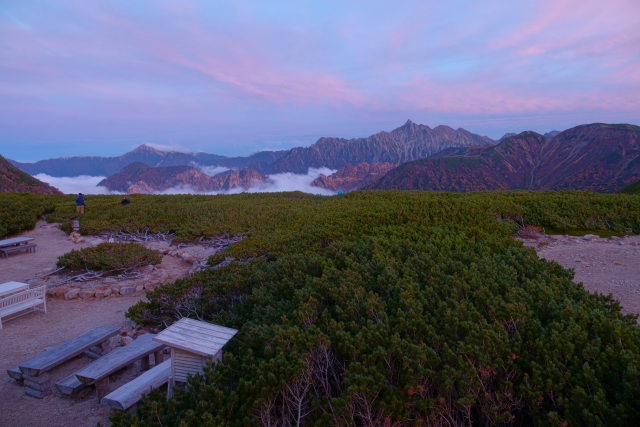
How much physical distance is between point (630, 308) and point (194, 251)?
12.7 metres

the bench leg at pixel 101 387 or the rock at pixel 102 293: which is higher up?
the bench leg at pixel 101 387

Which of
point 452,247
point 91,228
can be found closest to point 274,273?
point 452,247

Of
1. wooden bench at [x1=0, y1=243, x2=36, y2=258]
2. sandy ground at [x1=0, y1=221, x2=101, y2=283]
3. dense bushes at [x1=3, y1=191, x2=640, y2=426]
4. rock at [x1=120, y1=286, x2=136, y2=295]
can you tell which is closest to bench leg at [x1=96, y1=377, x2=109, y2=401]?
dense bushes at [x1=3, y1=191, x2=640, y2=426]

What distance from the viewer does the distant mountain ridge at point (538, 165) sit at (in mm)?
108688

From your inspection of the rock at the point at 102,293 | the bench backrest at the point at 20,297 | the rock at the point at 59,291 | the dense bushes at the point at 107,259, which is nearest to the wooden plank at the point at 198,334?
the bench backrest at the point at 20,297

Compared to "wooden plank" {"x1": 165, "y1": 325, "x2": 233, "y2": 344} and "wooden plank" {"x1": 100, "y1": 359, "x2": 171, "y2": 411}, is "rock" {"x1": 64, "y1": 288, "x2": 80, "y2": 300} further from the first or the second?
"wooden plank" {"x1": 165, "y1": 325, "x2": 233, "y2": 344}

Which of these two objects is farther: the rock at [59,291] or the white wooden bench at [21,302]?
the rock at [59,291]

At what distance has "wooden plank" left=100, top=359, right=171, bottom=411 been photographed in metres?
4.51

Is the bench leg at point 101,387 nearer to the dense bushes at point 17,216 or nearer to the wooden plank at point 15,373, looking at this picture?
the wooden plank at point 15,373

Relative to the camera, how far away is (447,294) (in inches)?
205

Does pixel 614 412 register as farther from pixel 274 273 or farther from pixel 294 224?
pixel 294 224

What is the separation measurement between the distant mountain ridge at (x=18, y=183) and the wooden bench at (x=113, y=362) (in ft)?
233

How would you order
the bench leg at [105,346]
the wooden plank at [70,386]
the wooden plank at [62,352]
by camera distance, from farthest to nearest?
the bench leg at [105,346] → the wooden plank at [62,352] → the wooden plank at [70,386]

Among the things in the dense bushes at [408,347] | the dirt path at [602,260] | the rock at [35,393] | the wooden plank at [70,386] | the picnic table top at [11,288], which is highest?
the dense bushes at [408,347]
